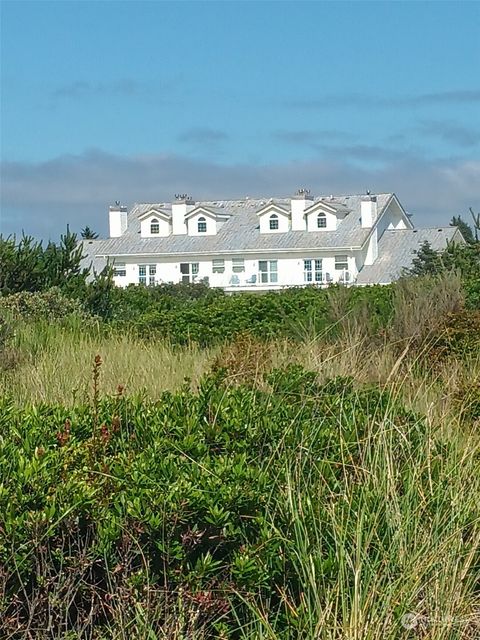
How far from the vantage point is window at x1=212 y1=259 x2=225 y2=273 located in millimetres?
65875

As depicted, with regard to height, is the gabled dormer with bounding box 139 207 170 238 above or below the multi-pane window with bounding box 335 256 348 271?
above

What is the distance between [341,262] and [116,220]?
15872 mm

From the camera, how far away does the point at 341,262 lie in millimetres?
63625

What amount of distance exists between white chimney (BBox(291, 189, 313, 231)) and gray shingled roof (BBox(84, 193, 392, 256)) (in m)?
0.63

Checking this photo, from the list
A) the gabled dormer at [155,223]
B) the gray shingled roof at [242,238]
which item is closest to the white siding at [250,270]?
the gray shingled roof at [242,238]

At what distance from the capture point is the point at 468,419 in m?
7.29

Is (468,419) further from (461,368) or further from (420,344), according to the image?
(420,344)

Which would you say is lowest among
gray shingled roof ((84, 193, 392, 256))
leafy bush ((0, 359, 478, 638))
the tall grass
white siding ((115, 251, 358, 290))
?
leafy bush ((0, 359, 478, 638))

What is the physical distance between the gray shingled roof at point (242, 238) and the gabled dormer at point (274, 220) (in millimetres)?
416

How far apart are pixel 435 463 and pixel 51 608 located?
2.06 metres

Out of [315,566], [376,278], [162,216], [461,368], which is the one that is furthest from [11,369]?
[162,216]

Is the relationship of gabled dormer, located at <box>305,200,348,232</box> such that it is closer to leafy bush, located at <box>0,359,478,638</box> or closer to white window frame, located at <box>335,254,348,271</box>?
white window frame, located at <box>335,254,348,271</box>

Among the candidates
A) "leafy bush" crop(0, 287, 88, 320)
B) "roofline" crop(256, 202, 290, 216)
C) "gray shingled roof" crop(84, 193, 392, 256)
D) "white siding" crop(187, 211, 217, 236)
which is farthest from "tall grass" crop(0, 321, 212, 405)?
"white siding" crop(187, 211, 217, 236)

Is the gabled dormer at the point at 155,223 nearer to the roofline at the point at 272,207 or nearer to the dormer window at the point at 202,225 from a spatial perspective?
the dormer window at the point at 202,225
